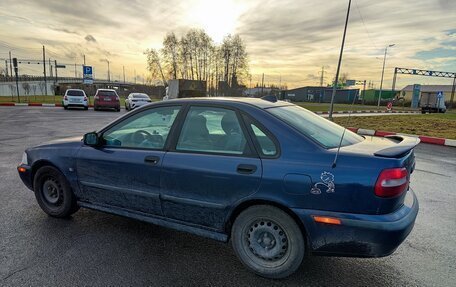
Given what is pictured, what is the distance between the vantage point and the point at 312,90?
87750mm

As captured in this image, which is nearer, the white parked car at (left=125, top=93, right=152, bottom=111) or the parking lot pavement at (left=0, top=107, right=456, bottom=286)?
the parking lot pavement at (left=0, top=107, right=456, bottom=286)

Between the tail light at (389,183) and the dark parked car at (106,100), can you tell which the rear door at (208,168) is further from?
the dark parked car at (106,100)

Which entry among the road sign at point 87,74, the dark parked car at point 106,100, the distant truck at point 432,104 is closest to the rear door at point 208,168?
the dark parked car at point 106,100

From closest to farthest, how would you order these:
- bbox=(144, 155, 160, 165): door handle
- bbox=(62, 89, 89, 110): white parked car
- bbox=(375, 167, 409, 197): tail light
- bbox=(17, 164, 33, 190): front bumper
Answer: bbox=(375, 167, 409, 197): tail light
bbox=(144, 155, 160, 165): door handle
bbox=(17, 164, 33, 190): front bumper
bbox=(62, 89, 89, 110): white parked car

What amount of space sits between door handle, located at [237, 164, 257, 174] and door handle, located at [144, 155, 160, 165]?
2.86 feet

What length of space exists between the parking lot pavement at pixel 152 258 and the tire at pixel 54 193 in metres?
0.12

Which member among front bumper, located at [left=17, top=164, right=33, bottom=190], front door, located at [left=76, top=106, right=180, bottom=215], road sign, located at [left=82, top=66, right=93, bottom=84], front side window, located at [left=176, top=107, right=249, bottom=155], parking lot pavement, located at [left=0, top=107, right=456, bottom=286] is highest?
road sign, located at [left=82, top=66, right=93, bottom=84]

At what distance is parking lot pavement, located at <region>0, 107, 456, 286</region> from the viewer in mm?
2676

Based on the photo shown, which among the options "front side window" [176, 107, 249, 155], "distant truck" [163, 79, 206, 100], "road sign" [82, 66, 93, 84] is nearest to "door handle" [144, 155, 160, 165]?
"front side window" [176, 107, 249, 155]

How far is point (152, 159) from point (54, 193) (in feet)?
5.58

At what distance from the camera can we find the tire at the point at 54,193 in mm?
3765

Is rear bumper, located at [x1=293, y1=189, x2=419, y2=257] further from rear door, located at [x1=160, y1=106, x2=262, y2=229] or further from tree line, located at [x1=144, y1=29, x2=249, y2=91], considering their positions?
tree line, located at [x1=144, y1=29, x2=249, y2=91]

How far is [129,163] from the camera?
3227 millimetres

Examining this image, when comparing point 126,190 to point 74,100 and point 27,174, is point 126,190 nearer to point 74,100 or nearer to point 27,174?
point 27,174
